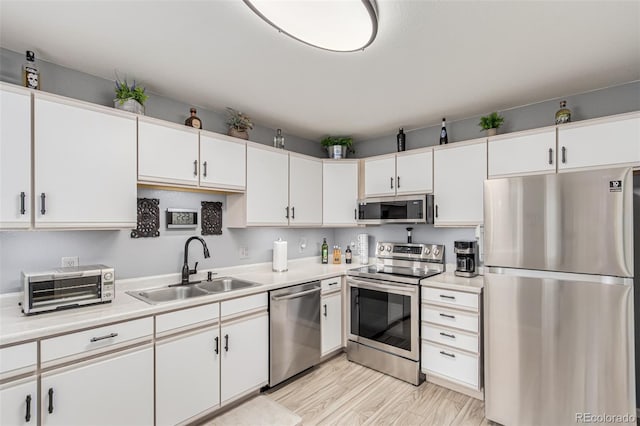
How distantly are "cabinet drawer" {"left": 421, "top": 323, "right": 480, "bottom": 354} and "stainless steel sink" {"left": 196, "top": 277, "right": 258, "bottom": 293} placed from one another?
1.59m

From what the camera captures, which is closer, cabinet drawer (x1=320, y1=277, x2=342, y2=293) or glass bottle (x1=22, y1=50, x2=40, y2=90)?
glass bottle (x1=22, y1=50, x2=40, y2=90)

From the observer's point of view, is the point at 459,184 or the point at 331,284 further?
the point at 331,284

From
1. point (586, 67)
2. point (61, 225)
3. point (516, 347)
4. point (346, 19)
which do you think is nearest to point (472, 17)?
point (346, 19)

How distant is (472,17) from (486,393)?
242 cm

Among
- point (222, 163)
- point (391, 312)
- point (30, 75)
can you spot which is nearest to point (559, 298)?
point (391, 312)

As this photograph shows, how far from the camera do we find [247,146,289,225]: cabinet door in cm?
291

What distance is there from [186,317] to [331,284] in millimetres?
1489

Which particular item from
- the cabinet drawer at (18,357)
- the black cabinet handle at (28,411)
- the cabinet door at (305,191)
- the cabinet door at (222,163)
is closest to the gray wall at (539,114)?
the cabinet door at (305,191)

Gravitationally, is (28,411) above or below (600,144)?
below

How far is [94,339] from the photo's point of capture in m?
1.70

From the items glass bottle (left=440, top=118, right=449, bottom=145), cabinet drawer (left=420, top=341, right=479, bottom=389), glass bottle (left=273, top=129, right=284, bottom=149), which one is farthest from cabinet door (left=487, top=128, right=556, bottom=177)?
glass bottle (left=273, top=129, right=284, bottom=149)

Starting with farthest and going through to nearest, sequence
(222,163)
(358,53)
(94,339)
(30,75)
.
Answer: (222,163) < (358,53) < (30,75) < (94,339)

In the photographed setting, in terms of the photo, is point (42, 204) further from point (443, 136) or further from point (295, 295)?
point (443, 136)

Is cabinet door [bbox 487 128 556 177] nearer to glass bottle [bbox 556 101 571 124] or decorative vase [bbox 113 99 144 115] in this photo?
glass bottle [bbox 556 101 571 124]
